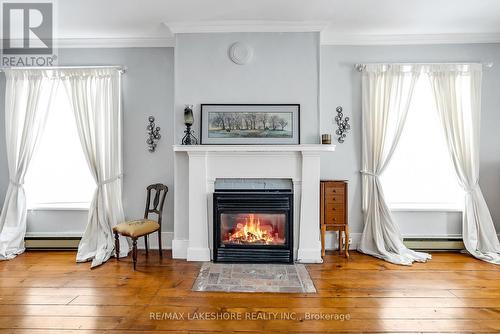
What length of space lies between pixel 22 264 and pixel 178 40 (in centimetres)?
305

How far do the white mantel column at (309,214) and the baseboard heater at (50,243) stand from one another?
9.25 feet

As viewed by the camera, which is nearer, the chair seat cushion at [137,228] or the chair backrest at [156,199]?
the chair seat cushion at [137,228]

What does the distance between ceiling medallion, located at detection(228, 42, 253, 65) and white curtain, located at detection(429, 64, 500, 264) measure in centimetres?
223

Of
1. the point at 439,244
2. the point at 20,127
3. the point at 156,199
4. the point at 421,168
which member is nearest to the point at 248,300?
the point at 156,199

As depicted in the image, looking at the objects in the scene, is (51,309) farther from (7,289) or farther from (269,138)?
(269,138)

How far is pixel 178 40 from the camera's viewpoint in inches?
139

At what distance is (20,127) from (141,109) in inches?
59.2

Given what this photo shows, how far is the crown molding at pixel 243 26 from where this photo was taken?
11.3 feet

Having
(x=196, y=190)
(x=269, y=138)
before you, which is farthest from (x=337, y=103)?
(x=196, y=190)

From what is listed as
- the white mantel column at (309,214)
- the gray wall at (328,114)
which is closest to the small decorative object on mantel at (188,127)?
the gray wall at (328,114)

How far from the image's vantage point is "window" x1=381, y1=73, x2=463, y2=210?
12.6 ft

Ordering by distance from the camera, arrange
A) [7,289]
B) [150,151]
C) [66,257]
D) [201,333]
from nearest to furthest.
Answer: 1. [201,333]
2. [7,289]
3. [66,257]
4. [150,151]

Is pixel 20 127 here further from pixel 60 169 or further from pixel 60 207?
pixel 60 207

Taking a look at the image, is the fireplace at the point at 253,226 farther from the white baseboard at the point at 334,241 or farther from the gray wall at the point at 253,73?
the gray wall at the point at 253,73
